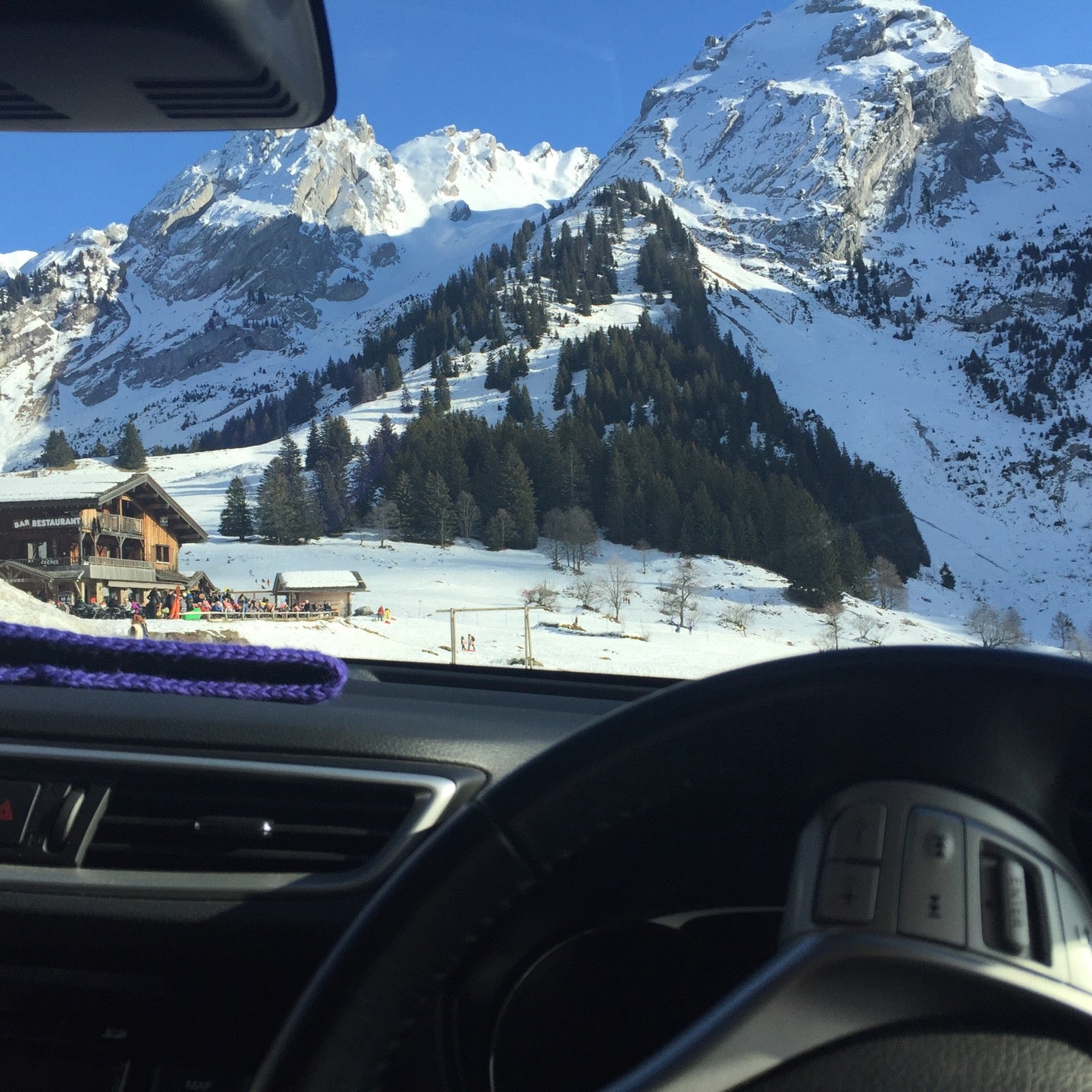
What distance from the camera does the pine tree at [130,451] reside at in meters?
3.25

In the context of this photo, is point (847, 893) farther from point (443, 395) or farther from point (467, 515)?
point (443, 395)

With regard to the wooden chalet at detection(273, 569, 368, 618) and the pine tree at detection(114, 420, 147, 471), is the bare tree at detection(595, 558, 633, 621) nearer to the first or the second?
the wooden chalet at detection(273, 569, 368, 618)

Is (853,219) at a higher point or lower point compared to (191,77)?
higher

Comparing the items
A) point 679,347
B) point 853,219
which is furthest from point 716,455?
point 853,219

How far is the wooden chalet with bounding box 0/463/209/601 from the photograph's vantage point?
8.41ft

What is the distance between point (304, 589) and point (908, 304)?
365cm

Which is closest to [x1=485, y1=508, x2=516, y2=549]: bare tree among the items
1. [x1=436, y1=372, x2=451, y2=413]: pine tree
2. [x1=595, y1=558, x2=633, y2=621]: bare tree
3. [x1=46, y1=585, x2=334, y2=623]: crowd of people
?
[x1=595, y1=558, x2=633, y2=621]: bare tree

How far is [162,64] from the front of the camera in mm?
1285

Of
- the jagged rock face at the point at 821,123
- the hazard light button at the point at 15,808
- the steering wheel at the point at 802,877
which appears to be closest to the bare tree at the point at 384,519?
the hazard light button at the point at 15,808

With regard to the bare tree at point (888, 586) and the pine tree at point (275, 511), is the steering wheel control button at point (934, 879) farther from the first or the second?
the pine tree at point (275, 511)

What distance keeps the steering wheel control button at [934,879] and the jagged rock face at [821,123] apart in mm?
2853

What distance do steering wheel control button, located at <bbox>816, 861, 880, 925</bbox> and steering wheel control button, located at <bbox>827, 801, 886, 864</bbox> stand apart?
0.01 m

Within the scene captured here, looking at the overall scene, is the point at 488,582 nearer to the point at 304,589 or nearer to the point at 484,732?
the point at 304,589

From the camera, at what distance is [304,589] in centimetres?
281
